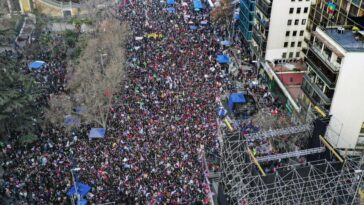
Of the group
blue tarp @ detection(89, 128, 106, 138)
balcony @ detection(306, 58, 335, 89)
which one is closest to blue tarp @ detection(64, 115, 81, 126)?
blue tarp @ detection(89, 128, 106, 138)

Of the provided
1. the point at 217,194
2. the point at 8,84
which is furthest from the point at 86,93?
the point at 217,194

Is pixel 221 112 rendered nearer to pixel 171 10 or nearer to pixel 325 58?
pixel 325 58

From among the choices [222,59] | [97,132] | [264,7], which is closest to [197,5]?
[222,59]

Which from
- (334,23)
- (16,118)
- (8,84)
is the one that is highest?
(334,23)

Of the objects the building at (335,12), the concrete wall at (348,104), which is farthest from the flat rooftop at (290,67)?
the concrete wall at (348,104)

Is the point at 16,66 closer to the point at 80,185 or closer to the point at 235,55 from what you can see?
the point at 80,185

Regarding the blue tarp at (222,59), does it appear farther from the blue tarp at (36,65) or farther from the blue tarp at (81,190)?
the blue tarp at (81,190)
